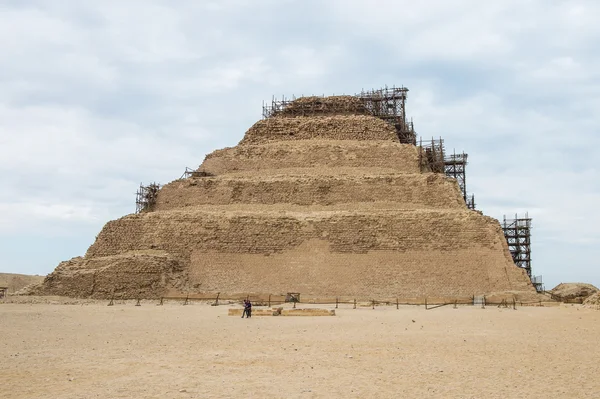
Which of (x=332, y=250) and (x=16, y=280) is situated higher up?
(x=332, y=250)

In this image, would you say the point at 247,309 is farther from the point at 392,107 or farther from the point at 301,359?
the point at 392,107

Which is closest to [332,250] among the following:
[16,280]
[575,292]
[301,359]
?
[575,292]

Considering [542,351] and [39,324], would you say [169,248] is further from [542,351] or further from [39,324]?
[542,351]

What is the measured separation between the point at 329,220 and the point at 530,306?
11.0 meters

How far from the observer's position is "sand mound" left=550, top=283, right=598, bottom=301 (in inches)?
1379

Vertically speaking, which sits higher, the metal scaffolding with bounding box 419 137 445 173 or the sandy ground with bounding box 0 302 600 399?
the metal scaffolding with bounding box 419 137 445 173

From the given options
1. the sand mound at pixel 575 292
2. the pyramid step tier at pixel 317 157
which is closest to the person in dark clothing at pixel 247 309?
the pyramid step tier at pixel 317 157

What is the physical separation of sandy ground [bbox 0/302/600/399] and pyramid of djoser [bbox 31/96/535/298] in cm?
1082

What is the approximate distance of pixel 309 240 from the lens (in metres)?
31.0

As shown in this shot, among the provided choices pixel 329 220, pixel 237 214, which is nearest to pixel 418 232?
pixel 329 220

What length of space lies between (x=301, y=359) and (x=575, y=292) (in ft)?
99.3

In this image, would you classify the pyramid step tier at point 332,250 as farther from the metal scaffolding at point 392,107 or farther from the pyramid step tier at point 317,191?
the metal scaffolding at point 392,107

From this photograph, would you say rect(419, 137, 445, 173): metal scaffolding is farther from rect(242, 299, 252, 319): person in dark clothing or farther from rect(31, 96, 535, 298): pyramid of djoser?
rect(242, 299, 252, 319): person in dark clothing

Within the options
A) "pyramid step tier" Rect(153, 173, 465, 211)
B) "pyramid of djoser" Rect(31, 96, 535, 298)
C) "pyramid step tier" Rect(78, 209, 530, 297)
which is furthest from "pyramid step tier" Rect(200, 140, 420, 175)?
"pyramid step tier" Rect(78, 209, 530, 297)
